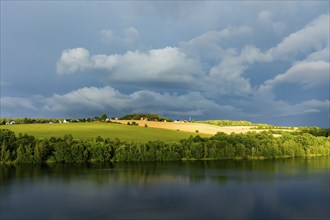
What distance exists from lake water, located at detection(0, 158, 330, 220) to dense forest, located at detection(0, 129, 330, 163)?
1162cm

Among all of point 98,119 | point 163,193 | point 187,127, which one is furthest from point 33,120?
point 163,193

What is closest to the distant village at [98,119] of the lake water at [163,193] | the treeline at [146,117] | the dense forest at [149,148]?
the treeline at [146,117]

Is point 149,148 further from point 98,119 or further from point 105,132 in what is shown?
point 98,119

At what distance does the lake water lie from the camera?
40594 mm

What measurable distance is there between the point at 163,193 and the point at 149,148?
4748cm

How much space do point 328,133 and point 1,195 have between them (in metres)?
127

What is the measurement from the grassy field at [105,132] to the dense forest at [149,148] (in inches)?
242

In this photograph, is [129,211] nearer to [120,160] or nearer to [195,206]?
[195,206]

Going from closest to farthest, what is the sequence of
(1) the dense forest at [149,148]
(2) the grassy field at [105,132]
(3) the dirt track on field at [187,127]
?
(1) the dense forest at [149,148] < (2) the grassy field at [105,132] < (3) the dirt track on field at [187,127]

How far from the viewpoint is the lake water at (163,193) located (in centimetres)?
4059

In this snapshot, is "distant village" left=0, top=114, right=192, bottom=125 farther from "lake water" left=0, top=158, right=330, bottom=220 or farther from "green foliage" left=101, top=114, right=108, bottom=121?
"lake water" left=0, top=158, right=330, bottom=220

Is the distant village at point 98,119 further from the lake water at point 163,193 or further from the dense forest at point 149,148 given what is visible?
the lake water at point 163,193

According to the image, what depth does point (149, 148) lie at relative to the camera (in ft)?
326

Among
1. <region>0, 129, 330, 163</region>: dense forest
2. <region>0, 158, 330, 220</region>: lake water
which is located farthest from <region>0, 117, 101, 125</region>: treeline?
<region>0, 158, 330, 220</region>: lake water
